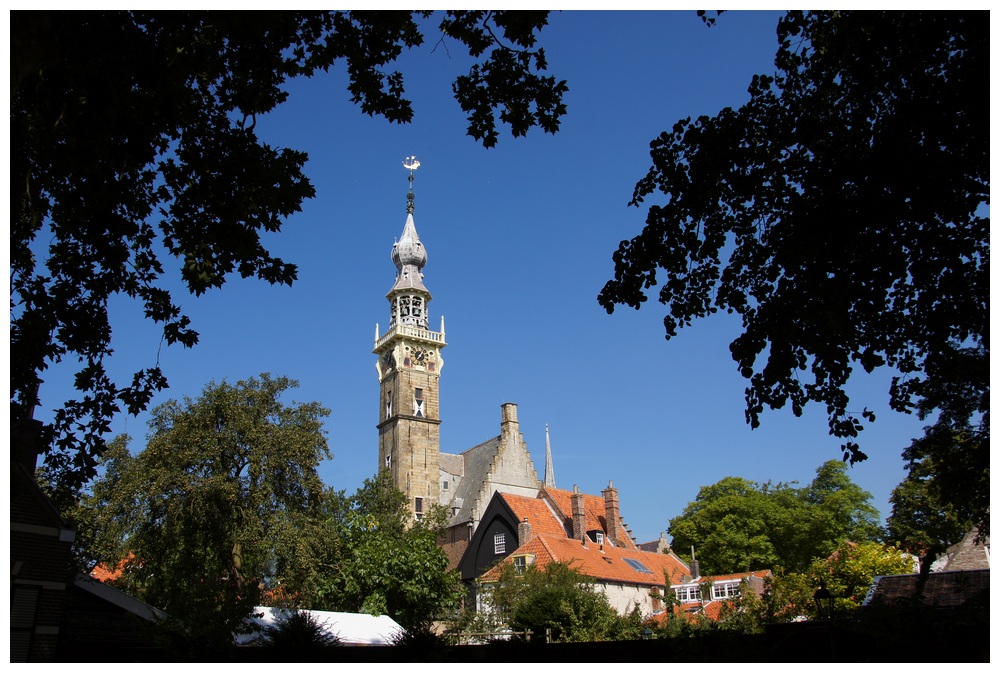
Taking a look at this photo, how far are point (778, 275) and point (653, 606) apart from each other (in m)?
36.5

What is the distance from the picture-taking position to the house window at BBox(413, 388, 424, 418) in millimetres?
73562

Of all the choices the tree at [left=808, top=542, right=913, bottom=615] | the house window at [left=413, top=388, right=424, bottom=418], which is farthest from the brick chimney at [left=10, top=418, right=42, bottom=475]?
the house window at [left=413, top=388, right=424, bottom=418]

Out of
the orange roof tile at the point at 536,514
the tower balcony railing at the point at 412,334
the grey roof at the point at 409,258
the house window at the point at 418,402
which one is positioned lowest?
the orange roof tile at the point at 536,514

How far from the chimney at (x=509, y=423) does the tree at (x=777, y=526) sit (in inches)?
600

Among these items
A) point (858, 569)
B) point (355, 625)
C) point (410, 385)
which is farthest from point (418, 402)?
point (858, 569)

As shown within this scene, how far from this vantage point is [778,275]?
1278 cm

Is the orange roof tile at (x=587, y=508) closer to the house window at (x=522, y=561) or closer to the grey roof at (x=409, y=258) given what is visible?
the house window at (x=522, y=561)

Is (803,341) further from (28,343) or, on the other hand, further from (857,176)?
(28,343)

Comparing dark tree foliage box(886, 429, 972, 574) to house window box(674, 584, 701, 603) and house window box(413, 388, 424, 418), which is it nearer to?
house window box(674, 584, 701, 603)

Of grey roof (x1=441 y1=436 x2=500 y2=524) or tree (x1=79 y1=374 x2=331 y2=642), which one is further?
grey roof (x1=441 y1=436 x2=500 y2=524)

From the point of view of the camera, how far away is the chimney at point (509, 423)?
66625 millimetres

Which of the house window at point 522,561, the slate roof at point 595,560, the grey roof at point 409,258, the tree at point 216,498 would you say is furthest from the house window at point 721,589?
the grey roof at point 409,258

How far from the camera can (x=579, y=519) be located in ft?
171

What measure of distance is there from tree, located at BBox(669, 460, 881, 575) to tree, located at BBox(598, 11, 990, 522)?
1808 inches
